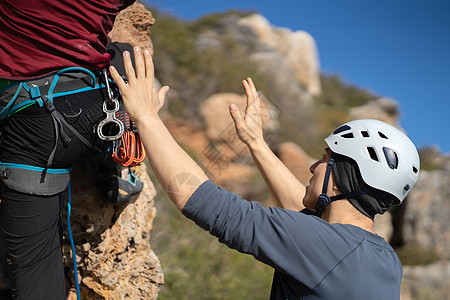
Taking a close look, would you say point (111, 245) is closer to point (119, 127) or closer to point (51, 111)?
point (119, 127)

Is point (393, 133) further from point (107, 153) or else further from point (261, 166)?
point (107, 153)

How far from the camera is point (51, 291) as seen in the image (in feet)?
6.76

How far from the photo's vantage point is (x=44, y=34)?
185cm

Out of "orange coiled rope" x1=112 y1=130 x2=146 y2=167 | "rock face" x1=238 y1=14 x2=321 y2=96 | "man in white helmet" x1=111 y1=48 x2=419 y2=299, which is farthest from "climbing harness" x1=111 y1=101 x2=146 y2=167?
"rock face" x1=238 y1=14 x2=321 y2=96

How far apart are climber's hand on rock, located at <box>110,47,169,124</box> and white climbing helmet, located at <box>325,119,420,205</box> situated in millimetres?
868

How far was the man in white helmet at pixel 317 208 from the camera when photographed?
1.45m

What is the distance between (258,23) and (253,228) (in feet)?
101

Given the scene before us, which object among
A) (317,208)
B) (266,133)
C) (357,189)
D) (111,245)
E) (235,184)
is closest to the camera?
(357,189)

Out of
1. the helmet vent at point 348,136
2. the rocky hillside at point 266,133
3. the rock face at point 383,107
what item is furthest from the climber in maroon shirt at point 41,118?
the rock face at point 383,107

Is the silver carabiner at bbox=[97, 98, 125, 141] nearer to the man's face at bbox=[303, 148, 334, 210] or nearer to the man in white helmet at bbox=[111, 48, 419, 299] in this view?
the man in white helmet at bbox=[111, 48, 419, 299]

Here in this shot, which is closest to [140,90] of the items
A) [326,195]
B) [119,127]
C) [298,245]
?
[119,127]

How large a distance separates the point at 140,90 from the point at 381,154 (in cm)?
108

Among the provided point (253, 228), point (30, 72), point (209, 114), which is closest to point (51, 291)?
point (30, 72)

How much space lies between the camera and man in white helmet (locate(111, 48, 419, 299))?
4.76 ft
